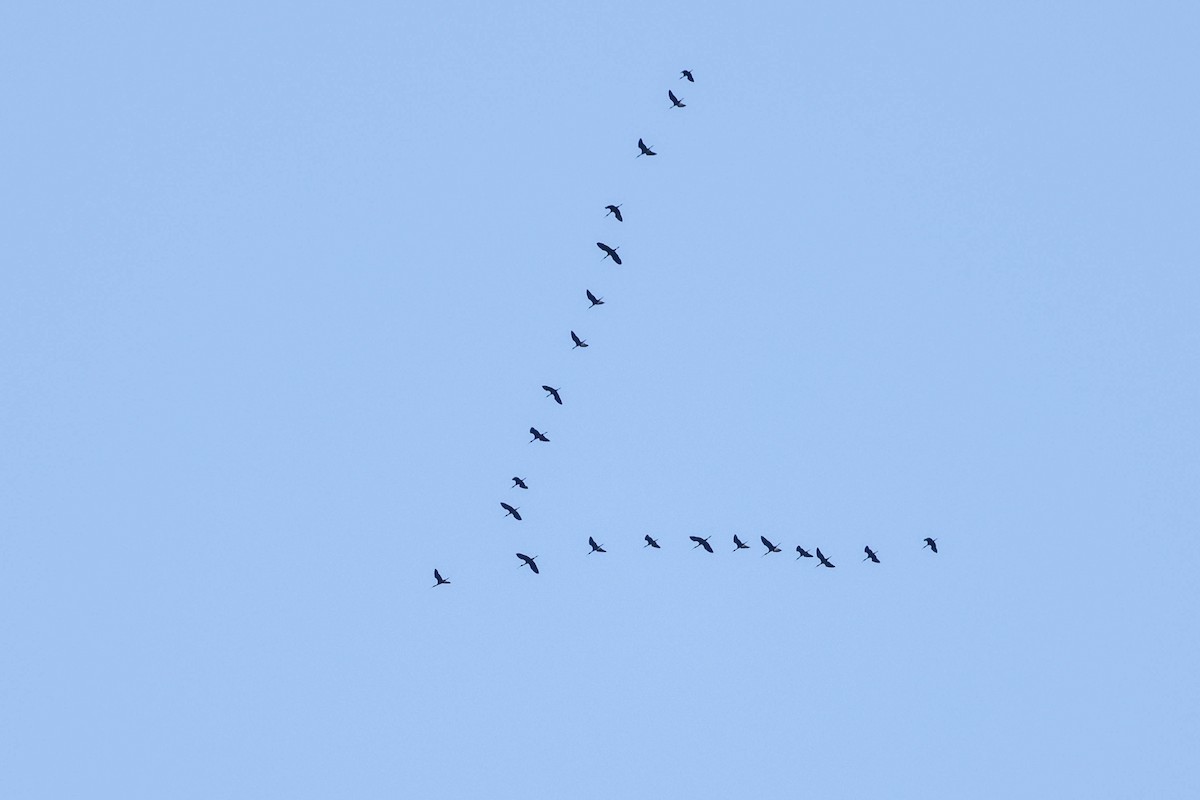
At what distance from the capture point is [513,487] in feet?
415

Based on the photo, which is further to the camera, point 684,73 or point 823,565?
point 823,565

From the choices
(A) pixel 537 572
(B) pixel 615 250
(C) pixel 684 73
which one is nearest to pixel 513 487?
(A) pixel 537 572

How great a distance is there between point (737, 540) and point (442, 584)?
49.5 ft

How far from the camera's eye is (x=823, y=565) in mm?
131000

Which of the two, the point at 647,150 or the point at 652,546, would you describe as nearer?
the point at 647,150

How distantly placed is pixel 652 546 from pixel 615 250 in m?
18.0

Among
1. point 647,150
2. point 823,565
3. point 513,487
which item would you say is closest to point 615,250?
point 647,150

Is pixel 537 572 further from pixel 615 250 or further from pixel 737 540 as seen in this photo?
pixel 615 250

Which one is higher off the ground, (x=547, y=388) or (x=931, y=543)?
(x=547, y=388)

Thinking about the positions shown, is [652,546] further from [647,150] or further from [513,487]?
[647,150]

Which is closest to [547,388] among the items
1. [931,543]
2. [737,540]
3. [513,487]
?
[513,487]

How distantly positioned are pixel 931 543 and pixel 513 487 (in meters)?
22.6

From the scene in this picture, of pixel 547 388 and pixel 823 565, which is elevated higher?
pixel 547 388

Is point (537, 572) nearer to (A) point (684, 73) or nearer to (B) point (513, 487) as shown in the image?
(B) point (513, 487)
